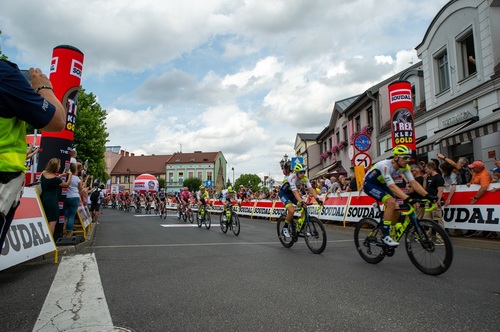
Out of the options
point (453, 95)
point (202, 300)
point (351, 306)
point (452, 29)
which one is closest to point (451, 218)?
point (351, 306)

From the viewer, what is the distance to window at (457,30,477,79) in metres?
16.0

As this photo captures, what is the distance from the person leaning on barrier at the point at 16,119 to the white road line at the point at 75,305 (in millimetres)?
1074

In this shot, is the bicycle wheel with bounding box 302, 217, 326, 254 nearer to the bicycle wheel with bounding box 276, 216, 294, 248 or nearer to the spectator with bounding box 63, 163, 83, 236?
the bicycle wheel with bounding box 276, 216, 294, 248

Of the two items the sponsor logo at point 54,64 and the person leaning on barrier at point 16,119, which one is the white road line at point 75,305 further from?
the sponsor logo at point 54,64

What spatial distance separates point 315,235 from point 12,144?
238 inches

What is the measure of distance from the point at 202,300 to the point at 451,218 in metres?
7.51

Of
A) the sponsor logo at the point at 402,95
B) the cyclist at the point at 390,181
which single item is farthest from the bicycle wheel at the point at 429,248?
the sponsor logo at the point at 402,95

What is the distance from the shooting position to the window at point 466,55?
629 inches

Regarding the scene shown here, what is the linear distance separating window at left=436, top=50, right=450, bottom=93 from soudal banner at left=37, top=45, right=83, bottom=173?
642 inches

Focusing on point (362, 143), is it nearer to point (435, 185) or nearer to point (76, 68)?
point (435, 185)

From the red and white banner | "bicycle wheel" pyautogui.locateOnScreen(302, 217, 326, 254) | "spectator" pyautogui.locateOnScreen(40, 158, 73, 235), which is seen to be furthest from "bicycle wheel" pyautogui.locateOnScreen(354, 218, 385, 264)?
"spectator" pyautogui.locateOnScreen(40, 158, 73, 235)

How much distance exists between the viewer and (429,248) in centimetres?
514

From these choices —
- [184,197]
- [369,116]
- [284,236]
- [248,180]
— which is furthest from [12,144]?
[248,180]

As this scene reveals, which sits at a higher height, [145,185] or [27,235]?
[145,185]
